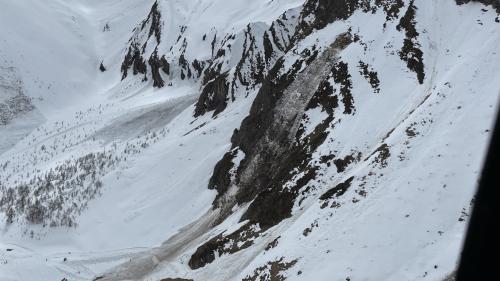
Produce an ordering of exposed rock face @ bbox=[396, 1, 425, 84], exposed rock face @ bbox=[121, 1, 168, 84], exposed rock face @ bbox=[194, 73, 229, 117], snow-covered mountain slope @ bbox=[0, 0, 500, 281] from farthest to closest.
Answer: exposed rock face @ bbox=[121, 1, 168, 84]
exposed rock face @ bbox=[194, 73, 229, 117]
exposed rock face @ bbox=[396, 1, 425, 84]
snow-covered mountain slope @ bbox=[0, 0, 500, 281]

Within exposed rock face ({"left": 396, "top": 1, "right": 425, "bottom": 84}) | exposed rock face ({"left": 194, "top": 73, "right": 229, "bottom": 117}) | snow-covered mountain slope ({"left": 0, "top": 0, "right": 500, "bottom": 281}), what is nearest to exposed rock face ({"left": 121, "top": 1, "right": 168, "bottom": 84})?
snow-covered mountain slope ({"left": 0, "top": 0, "right": 500, "bottom": 281})

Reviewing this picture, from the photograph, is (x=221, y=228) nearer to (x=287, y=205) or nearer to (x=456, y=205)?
(x=287, y=205)

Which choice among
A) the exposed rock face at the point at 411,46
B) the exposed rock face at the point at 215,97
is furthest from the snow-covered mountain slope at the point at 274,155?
the exposed rock face at the point at 215,97

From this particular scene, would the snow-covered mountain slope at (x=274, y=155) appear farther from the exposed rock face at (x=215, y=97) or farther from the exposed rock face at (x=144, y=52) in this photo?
the exposed rock face at (x=144, y=52)

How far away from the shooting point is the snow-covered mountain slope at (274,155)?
2022 centimetres

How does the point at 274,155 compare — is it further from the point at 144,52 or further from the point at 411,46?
the point at 144,52

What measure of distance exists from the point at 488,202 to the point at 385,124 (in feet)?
89.0

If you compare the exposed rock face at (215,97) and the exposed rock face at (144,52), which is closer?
the exposed rock face at (215,97)

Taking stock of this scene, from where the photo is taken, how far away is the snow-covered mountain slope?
20.2 meters

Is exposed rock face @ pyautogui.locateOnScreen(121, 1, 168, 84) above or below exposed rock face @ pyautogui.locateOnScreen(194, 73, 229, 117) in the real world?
above

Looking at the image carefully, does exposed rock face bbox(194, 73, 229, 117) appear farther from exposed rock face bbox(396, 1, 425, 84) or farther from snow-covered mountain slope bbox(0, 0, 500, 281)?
exposed rock face bbox(396, 1, 425, 84)

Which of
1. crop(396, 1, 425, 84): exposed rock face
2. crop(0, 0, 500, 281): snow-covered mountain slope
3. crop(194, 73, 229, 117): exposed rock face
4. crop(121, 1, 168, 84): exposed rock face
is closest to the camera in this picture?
crop(0, 0, 500, 281): snow-covered mountain slope

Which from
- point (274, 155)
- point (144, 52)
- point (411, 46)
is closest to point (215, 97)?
point (274, 155)

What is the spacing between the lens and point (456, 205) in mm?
18594
